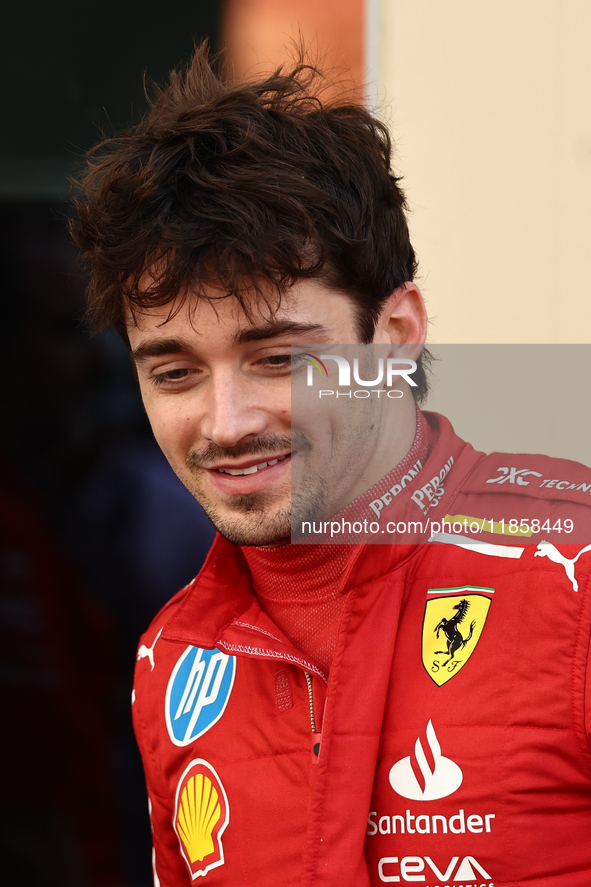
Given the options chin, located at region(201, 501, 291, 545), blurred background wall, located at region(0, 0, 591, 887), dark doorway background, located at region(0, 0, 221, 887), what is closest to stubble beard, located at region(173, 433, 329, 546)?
chin, located at region(201, 501, 291, 545)

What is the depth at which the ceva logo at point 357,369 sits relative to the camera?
4.35 ft

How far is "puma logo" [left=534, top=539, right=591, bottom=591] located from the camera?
1.12m

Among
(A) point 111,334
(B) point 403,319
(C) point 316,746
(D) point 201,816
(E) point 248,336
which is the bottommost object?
Result: (D) point 201,816

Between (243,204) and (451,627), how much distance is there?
27.7 inches

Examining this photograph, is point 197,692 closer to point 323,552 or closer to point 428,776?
point 323,552

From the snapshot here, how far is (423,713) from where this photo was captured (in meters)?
1.14

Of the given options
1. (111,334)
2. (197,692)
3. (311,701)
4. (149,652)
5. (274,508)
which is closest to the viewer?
(311,701)

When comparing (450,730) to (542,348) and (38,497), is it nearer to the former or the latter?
Answer: (542,348)

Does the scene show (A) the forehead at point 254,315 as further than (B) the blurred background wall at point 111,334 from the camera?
No

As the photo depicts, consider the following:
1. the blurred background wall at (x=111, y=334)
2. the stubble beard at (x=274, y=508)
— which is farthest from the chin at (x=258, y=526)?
the blurred background wall at (x=111, y=334)

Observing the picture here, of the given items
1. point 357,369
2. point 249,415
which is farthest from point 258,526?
point 357,369

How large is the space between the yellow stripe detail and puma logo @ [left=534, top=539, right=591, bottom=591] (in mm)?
37

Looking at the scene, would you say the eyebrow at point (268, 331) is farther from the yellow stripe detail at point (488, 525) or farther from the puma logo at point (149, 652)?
the puma logo at point (149, 652)

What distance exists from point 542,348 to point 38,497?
139 cm
